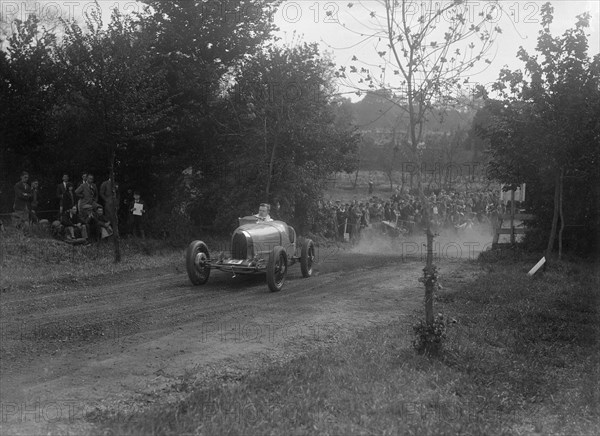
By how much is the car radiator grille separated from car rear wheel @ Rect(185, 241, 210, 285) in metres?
0.66

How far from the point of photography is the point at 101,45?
15016mm

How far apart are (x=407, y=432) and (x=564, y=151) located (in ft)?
39.0

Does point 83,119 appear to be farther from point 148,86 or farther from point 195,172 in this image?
point 195,172

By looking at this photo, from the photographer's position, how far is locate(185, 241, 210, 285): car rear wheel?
13336 millimetres

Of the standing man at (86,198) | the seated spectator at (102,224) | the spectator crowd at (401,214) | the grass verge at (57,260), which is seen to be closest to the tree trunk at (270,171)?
the spectator crowd at (401,214)

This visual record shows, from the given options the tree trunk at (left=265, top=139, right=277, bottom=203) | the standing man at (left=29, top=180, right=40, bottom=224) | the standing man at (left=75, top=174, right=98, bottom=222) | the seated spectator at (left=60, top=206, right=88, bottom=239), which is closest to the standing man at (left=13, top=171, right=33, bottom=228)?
the standing man at (left=29, top=180, right=40, bottom=224)

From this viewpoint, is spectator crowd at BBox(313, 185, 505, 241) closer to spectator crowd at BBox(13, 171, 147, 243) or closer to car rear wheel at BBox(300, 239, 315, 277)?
car rear wheel at BBox(300, 239, 315, 277)

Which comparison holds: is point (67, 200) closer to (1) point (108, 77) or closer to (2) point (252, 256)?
(1) point (108, 77)

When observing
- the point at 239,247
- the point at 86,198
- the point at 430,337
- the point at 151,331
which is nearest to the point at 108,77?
the point at 86,198

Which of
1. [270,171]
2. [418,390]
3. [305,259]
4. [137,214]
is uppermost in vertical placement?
[270,171]

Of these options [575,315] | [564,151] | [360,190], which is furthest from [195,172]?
[360,190]

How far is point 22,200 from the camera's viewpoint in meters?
17.3

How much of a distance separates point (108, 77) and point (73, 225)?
16.0 feet

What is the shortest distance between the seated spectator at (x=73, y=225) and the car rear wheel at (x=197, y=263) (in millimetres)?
5501
